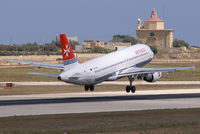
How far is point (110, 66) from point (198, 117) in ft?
79.0

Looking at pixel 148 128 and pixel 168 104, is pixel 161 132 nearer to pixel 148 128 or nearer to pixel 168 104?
pixel 148 128

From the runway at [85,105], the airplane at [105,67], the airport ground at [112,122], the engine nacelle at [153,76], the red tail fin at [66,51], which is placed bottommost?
the runway at [85,105]

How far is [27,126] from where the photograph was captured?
35.7 metres

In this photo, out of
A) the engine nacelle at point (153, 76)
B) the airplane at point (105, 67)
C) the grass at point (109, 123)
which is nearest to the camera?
the grass at point (109, 123)

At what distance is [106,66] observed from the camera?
6309cm

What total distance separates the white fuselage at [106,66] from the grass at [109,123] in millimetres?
15576

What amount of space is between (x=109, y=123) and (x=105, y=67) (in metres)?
26.3

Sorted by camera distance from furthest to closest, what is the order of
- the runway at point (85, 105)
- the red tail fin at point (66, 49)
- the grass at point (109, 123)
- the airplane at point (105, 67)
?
the airplane at point (105, 67)
the red tail fin at point (66, 49)
the runway at point (85, 105)
the grass at point (109, 123)

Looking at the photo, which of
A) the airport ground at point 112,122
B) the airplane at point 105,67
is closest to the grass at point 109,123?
the airport ground at point 112,122

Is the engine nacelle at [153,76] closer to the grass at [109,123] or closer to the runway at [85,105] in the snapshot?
the runway at [85,105]

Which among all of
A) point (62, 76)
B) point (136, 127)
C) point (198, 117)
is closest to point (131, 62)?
point (62, 76)

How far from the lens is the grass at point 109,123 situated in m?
33.4

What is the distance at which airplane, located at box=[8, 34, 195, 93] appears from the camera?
5819 cm

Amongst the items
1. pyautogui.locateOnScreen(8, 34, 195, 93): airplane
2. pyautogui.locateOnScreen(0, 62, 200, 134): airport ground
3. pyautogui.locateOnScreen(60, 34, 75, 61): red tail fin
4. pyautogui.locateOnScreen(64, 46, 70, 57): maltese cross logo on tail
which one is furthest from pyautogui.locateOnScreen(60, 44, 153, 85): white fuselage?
pyautogui.locateOnScreen(0, 62, 200, 134): airport ground
